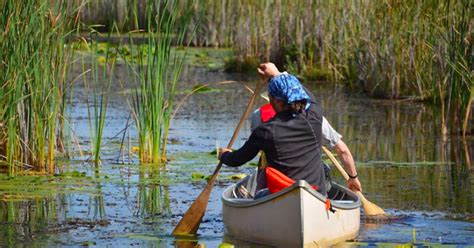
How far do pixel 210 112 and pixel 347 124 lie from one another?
91.4 inches

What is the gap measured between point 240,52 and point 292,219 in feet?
52.3

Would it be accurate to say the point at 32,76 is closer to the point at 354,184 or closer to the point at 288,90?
the point at 354,184

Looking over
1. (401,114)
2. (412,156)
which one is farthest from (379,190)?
(401,114)

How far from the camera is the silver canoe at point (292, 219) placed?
7.26 metres

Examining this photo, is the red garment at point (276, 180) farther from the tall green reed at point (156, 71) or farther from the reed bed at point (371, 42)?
the reed bed at point (371, 42)

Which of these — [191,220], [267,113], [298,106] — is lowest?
[191,220]

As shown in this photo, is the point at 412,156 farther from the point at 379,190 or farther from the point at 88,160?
the point at 88,160

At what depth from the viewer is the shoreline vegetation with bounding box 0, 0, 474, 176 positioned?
1001cm

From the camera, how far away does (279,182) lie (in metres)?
7.61

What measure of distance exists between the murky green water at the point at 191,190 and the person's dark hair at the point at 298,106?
0.96 m

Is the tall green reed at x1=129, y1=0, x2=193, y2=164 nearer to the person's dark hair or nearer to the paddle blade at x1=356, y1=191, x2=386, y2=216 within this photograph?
the paddle blade at x1=356, y1=191, x2=386, y2=216

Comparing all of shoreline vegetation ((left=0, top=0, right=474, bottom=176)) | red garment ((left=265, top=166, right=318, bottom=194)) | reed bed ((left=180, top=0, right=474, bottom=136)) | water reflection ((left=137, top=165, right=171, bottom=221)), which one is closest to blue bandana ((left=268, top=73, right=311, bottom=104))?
red garment ((left=265, top=166, right=318, bottom=194))

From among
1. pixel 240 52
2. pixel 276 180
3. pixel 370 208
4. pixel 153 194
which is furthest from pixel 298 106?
pixel 240 52

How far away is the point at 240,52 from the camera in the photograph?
23141 millimetres
